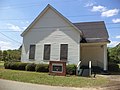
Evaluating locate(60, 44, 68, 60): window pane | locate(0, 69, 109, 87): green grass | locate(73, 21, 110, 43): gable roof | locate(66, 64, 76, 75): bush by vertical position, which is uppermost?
locate(73, 21, 110, 43): gable roof

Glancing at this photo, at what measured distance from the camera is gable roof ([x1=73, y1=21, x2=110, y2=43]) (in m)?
20.2

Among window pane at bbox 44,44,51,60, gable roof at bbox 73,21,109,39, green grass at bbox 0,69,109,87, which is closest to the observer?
green grass at bbox 0,69,109,87

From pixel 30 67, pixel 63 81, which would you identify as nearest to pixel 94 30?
pixel 30 67

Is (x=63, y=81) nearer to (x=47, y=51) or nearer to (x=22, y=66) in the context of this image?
(x=47, y=51)

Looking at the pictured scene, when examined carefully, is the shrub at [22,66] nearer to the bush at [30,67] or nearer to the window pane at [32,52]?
the bush at [30,67]

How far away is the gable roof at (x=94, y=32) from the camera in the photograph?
2024cm

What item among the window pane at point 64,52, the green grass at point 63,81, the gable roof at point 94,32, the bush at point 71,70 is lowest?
the green grass at point 63,81

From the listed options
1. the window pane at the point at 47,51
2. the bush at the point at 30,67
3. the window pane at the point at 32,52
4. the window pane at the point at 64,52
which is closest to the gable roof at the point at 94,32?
the window pane at the point at 64,52

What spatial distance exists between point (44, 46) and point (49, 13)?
3.97m

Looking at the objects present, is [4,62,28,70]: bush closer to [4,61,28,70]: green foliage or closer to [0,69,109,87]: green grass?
[4,61,28,70]: green foliage

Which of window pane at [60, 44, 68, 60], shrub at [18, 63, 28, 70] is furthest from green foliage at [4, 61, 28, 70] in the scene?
window pane at [60, 44, 68, 60]

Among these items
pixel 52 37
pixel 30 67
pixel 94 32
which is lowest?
pixel 30 67

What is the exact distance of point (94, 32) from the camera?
72.8 feet

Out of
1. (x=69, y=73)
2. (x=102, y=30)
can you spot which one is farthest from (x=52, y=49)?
(x=102, y=30)
